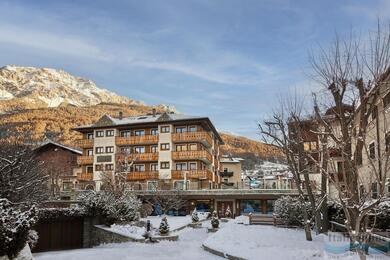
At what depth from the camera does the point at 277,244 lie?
1848 centimetres

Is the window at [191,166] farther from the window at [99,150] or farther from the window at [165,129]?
the window at [99,150]

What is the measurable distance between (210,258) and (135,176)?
4022cm

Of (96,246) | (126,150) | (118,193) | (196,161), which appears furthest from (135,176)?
(96,246)

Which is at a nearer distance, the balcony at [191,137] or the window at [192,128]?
the balcony at [191,137]

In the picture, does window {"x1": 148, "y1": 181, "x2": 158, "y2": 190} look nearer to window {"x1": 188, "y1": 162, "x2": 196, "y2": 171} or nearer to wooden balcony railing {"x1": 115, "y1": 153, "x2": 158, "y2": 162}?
wooden balcony railing {"x1": 115, "y1": 153, "x2": 158, "y2": 162}

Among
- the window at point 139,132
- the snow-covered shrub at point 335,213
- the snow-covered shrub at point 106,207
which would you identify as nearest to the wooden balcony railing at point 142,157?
the window at point 139,132

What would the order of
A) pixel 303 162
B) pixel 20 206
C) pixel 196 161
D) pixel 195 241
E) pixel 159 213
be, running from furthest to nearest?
pixel 196 161
pixel 159 213
pixel 195 241
pixel 303 162
pixel 20 206

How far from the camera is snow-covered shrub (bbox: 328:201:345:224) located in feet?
67.4

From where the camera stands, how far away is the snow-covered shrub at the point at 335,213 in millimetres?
20534

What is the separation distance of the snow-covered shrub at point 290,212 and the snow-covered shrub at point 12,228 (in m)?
16.1

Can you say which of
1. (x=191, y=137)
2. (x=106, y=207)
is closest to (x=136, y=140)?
(x=191, y=137)

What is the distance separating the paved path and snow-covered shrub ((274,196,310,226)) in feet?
17.8

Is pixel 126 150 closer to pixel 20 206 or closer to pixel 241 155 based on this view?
pixel 20 206

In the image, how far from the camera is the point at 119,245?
23.9 metres
